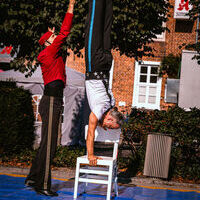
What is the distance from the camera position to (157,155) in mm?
7324

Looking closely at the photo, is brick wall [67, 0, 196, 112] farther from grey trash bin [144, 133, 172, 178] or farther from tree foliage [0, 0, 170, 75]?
grey trash bin [144, 133, 172, 178]

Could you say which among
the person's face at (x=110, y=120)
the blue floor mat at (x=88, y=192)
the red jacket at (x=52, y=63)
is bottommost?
the blue floor mat at (x=88, y=192)

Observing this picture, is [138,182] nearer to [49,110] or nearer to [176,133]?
[176,133]

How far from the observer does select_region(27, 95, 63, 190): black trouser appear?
5.21 meters

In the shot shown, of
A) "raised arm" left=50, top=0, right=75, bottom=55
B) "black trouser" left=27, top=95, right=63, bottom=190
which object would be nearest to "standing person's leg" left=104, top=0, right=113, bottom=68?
"raised arm" left=50, top=0, right=75, bottom=55

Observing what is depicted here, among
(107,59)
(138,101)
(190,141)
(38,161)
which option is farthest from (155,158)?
(138,101)

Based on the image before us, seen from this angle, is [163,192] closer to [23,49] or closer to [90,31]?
[90,31]

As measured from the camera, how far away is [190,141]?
7.70m

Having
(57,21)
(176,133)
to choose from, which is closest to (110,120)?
(176,133)

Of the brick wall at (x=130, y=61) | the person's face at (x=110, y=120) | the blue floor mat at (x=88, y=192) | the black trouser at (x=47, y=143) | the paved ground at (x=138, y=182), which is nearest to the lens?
the person's face at (x=110, y=120)

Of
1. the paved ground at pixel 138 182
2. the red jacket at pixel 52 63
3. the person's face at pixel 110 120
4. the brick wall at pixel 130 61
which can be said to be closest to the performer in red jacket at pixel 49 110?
the red jacket at pixel 52 63

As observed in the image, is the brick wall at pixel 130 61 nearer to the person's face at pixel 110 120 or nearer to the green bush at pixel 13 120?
the green bush at pixel 13 120

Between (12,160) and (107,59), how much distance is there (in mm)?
5149

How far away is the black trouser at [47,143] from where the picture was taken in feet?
17.1
